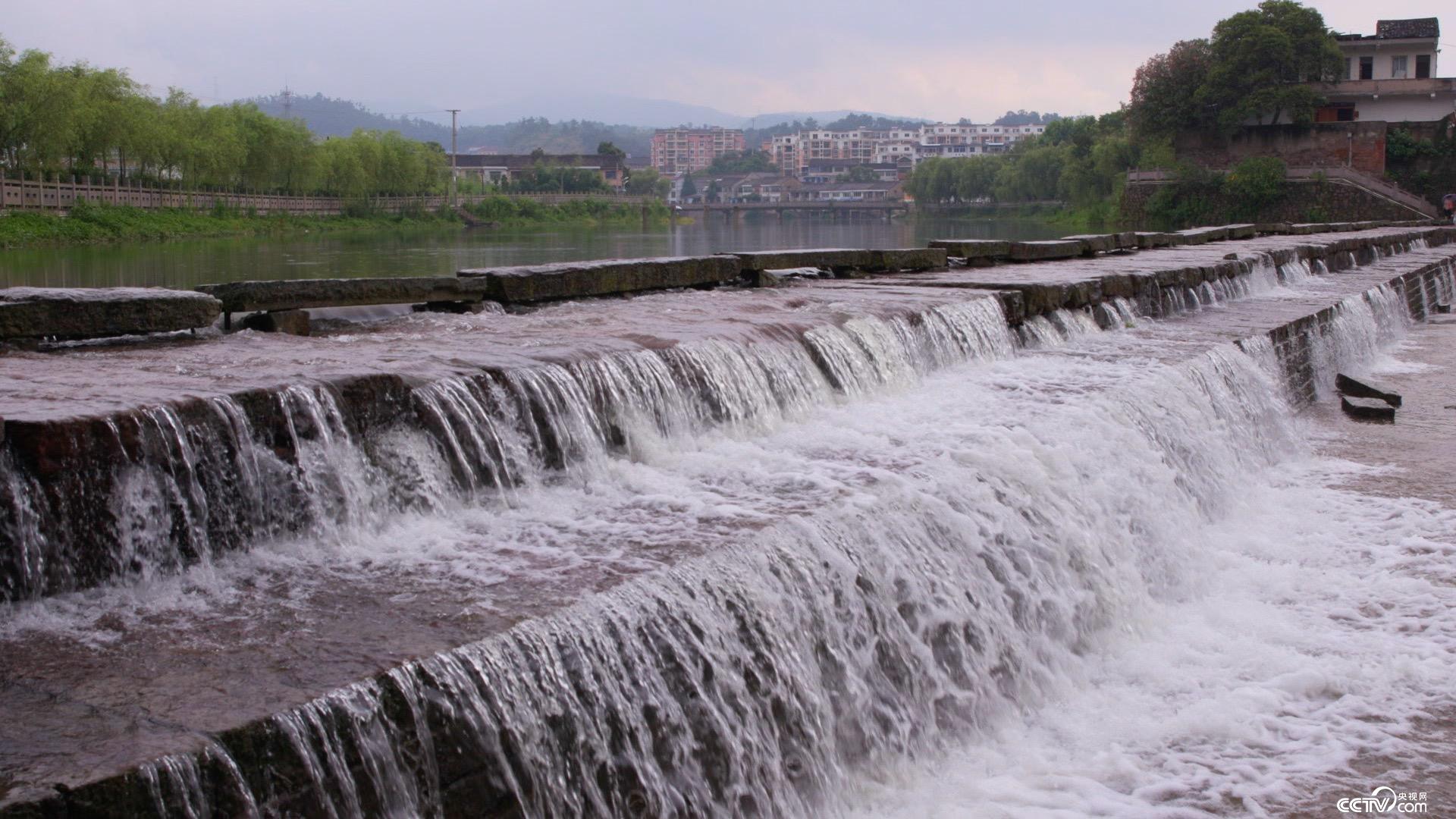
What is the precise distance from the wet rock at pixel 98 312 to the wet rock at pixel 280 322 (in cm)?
31

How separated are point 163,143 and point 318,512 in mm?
43611

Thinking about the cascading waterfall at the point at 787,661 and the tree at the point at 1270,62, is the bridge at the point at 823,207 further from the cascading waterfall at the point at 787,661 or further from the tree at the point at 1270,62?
the cascading waterfall at the point at 787,661

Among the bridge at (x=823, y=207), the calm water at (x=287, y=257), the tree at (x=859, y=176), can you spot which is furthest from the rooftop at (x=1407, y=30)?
the tree at (x=859, y=176)

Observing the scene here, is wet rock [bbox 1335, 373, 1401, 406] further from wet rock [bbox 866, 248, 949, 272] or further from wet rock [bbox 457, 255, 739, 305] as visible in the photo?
wet rock [bbox 457, 255, 739, 305]

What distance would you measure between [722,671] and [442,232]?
53.3 m

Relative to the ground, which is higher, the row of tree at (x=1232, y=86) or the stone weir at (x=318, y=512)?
the row of tree at (x=1232, y=86)

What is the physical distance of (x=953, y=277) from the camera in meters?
13.0

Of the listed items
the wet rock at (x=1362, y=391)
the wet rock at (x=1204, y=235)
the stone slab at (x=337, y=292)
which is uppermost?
the wet rock at (x=1204, y=235)

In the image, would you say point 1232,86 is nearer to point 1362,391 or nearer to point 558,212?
point 558,212

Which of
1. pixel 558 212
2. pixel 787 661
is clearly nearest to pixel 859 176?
pixel 558 212

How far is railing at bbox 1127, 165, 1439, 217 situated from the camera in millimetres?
56406

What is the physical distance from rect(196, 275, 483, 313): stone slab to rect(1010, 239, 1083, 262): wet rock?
9325 mm

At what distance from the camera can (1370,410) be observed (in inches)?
452

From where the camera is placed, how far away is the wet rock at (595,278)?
9273 mm
